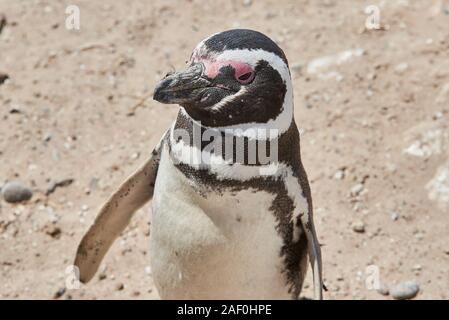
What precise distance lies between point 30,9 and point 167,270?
279cm

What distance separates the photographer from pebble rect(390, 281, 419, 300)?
3078 mm

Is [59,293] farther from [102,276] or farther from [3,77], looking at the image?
[3,77]

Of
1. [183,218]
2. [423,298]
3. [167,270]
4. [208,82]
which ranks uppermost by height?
[208,82]

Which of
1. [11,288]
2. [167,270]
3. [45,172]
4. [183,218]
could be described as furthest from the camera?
[45,172]

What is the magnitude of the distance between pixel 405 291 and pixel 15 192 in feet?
5.91

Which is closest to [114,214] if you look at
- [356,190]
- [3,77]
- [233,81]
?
[233,81]

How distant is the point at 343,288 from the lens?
10.4ft

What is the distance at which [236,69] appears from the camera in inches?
83.7

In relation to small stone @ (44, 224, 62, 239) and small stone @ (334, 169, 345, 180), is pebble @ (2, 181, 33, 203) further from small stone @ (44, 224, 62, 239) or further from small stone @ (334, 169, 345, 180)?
small stone @ (334, 169, 345, 180)

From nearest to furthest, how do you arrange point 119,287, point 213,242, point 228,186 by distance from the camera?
point 228,186
point 213,242
point 119,287

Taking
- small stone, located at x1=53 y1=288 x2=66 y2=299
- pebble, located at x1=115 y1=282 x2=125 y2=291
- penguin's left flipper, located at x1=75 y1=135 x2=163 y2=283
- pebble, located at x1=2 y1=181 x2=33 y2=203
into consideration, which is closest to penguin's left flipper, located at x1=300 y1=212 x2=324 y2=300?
penguin's left flipper, located at x1=75 y1=135 x2=163 y2=283
